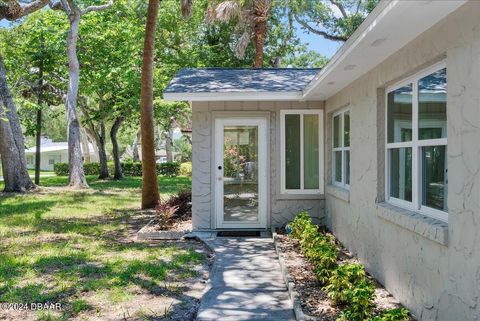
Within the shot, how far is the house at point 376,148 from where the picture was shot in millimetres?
3463

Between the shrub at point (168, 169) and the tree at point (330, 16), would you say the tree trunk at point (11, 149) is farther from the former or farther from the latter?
the shrub at point (168, 169)

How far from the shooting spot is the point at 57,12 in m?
21.9

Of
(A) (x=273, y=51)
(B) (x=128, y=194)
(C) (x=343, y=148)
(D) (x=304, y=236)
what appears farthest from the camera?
(A) (x=273, y=51)

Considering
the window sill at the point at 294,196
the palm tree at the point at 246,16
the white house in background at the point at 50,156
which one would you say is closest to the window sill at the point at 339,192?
the window sill at the point at 294,196

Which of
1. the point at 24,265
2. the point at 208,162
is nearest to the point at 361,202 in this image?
the point at 208,162

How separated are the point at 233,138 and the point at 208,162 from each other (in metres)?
0.71

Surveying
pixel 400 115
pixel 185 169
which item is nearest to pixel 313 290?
pixel 400 115

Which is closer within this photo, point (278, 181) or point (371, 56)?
point (371, 56)

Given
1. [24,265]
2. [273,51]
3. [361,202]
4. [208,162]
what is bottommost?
[24,265]

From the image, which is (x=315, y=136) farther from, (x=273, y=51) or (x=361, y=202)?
(x=273, y=51)

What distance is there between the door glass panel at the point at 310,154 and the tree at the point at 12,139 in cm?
1152

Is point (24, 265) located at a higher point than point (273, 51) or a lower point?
lower

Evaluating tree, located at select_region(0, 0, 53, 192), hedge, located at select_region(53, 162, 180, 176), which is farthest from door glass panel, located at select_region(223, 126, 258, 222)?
hedge, located at select_region(53, 162, 180, 176)

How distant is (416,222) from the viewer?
4234mm
